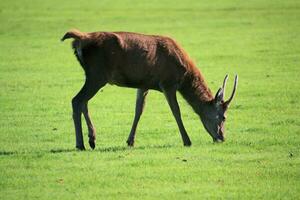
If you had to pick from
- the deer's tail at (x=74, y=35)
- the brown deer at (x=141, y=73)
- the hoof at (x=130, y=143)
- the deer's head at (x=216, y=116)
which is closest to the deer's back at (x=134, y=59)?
the brown deer at (x=141, y=73)

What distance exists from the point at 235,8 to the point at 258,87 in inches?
1004

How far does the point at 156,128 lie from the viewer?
16.4 m

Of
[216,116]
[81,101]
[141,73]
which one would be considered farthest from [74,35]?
[216,116]

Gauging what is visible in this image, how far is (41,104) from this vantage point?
19.1m

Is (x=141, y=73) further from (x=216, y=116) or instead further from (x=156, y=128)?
(x=156, y=128)

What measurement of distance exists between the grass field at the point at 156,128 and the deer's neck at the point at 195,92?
0.70 metres

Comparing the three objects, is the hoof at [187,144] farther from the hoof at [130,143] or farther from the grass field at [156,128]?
the hoof at [130,143]

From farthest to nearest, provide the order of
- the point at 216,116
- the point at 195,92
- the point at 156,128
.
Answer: the point at 156,128, the point at 195,92, the point at 216,116

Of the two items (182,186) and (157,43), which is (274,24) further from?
(182,186)

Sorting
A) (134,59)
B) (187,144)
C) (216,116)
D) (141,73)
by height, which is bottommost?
(187,144)

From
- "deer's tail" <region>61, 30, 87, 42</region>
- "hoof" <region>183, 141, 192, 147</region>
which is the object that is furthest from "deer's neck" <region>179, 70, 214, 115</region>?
"deer's tail" <region>61, 30, 87, 42</region>

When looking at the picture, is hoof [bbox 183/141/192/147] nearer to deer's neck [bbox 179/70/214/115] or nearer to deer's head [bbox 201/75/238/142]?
deer's head [bbox 201/75/238/142]

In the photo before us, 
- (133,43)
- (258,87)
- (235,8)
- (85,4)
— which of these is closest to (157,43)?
(133,43)

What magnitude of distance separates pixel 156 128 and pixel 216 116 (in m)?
1.97
